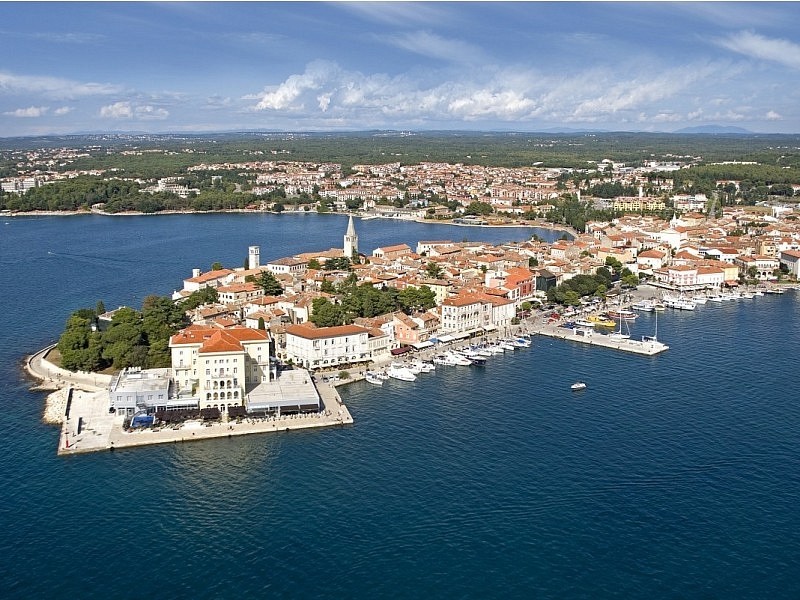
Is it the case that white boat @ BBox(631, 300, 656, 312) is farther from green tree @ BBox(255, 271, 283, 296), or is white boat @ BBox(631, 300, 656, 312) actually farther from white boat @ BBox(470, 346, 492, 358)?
green tree @ BBox(255, 271, 283, 296)

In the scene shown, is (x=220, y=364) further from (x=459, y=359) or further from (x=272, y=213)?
(x=272, y=213)

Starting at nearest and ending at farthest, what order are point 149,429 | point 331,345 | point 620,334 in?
point 149,429 < point 331,345 < point 620,334

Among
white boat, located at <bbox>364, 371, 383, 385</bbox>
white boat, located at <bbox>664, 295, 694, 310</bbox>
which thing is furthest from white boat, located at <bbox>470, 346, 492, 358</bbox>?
white boat, located at <bbox>664, 295, 694, 310</bbox>

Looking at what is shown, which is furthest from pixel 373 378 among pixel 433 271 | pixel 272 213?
pixel 272 213

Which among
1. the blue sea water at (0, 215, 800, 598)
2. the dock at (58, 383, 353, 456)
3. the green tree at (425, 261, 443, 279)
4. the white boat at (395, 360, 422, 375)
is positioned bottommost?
the blue sea water at (0, 215, 800, 598)

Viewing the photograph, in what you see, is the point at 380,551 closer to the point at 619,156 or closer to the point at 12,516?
the point at 12,516

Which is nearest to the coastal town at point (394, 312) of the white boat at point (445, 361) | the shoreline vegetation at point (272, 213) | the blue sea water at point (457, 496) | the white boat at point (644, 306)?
the white boat at point (445, 361)

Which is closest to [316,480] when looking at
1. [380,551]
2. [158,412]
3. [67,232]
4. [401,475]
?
[401,475]

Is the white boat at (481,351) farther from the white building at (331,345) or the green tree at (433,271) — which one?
the green tree at (433,271)
